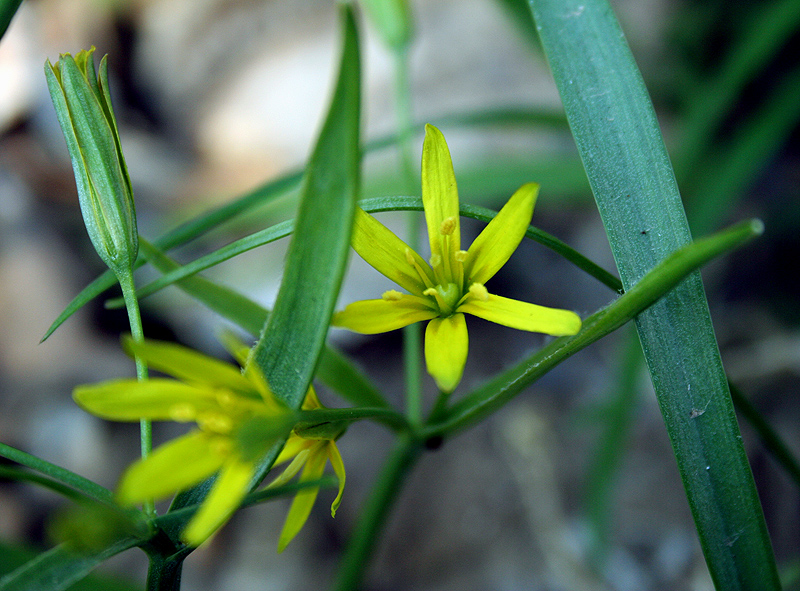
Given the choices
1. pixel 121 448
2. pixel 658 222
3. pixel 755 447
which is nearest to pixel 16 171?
pixel 121 448

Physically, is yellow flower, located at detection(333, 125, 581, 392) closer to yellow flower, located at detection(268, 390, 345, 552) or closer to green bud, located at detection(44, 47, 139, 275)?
yellow flower, located at detection(268, 390, 345, 552)

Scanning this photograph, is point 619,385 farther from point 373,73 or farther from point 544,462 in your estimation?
point 373,73

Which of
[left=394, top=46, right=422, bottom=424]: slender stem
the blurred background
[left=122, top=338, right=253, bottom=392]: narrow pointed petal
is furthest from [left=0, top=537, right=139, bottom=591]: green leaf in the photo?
the blurred background

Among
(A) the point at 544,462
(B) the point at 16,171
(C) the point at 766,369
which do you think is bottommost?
(A) the point at 544,462

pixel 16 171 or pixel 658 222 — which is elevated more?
pixel 16 171

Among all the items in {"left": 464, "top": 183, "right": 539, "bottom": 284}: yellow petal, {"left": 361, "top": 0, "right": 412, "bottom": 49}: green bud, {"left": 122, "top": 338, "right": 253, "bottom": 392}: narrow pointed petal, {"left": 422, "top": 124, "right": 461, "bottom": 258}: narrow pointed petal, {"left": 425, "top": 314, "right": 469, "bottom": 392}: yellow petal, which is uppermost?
{"left": 361, "top": 0, "right": 412, "bottom": 49}: green bud

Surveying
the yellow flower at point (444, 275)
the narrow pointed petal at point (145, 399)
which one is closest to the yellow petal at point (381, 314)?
the yellow flower at point (444, 275)
